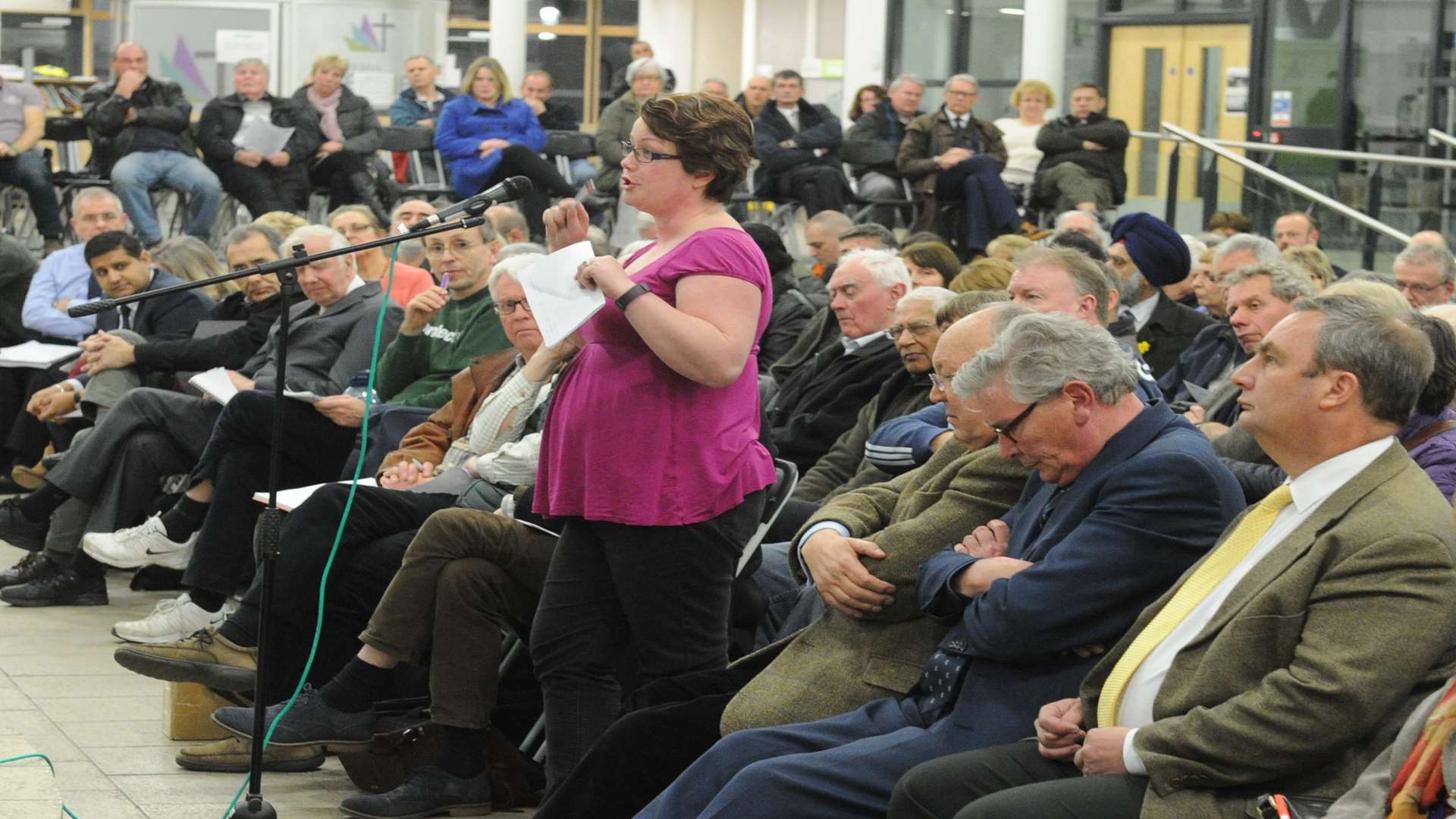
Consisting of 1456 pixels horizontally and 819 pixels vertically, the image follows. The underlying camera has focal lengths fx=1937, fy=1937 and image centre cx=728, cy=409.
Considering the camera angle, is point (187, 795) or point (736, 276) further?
point (187, 795)

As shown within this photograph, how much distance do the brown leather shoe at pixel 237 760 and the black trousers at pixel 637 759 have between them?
53.7 inches

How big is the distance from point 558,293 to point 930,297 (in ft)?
5.47

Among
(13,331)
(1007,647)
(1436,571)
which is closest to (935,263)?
(1007,647)

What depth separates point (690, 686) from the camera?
3555 millimetres

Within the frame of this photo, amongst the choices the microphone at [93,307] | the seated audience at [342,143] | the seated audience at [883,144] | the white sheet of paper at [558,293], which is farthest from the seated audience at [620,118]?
the white sheet of paper at [558,293]

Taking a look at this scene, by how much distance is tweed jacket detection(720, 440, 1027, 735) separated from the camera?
334cm

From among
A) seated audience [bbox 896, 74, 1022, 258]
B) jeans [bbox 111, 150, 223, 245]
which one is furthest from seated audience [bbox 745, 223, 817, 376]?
jeans [bbox 111, 150, 223, 245]

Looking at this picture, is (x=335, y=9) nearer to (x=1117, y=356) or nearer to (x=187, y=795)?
(x=187, y=795)

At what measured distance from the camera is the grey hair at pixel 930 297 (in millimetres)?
4836

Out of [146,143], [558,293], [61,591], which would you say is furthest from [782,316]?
[146,143]

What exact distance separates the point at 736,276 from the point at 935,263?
116 inches

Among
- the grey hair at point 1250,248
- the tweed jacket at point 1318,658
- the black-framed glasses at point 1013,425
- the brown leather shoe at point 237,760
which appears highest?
the grey hair at point 1250,248

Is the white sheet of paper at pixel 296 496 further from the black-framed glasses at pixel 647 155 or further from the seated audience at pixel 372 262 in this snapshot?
the seated audience at pixel 372 262

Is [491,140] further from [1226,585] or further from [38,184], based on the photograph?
[1226,585]
